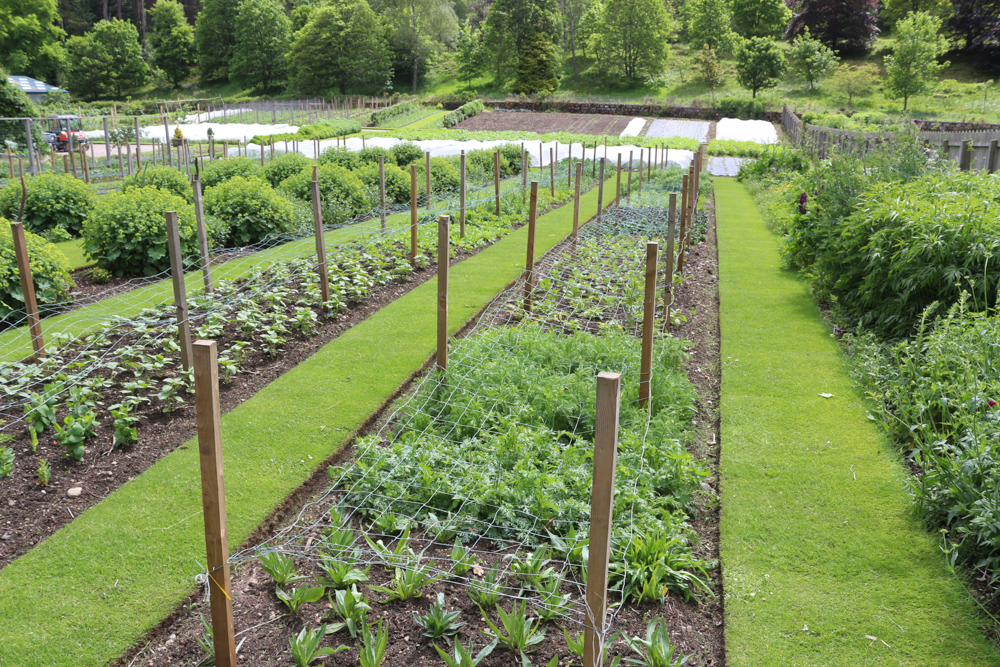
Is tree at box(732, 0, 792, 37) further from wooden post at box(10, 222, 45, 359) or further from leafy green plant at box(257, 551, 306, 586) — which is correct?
leafy green plant at box(257, 551, 306, 586)

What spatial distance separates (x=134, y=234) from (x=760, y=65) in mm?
54394

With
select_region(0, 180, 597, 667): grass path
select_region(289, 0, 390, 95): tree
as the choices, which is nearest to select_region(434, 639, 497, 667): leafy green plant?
select_region(0, 180, 597, 667): grass path

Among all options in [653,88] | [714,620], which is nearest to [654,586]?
[714,620]

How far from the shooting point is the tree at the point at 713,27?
65.2 m

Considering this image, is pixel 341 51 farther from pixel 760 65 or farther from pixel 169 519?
pixel 169 519

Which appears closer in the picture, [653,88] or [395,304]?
[395,304]

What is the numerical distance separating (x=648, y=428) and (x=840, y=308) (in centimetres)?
484

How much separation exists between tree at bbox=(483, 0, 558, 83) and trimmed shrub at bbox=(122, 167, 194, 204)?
57920mm

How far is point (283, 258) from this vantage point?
10.2 metres

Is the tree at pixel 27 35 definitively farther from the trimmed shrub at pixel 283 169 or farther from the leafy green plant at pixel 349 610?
the leafy green plant at pixel 349 610

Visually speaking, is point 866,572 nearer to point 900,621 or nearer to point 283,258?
point 900,621

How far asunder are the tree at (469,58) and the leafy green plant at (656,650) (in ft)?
227

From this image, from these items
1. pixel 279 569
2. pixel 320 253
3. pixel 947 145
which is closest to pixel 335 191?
pixel 320 253

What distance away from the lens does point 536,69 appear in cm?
6291
